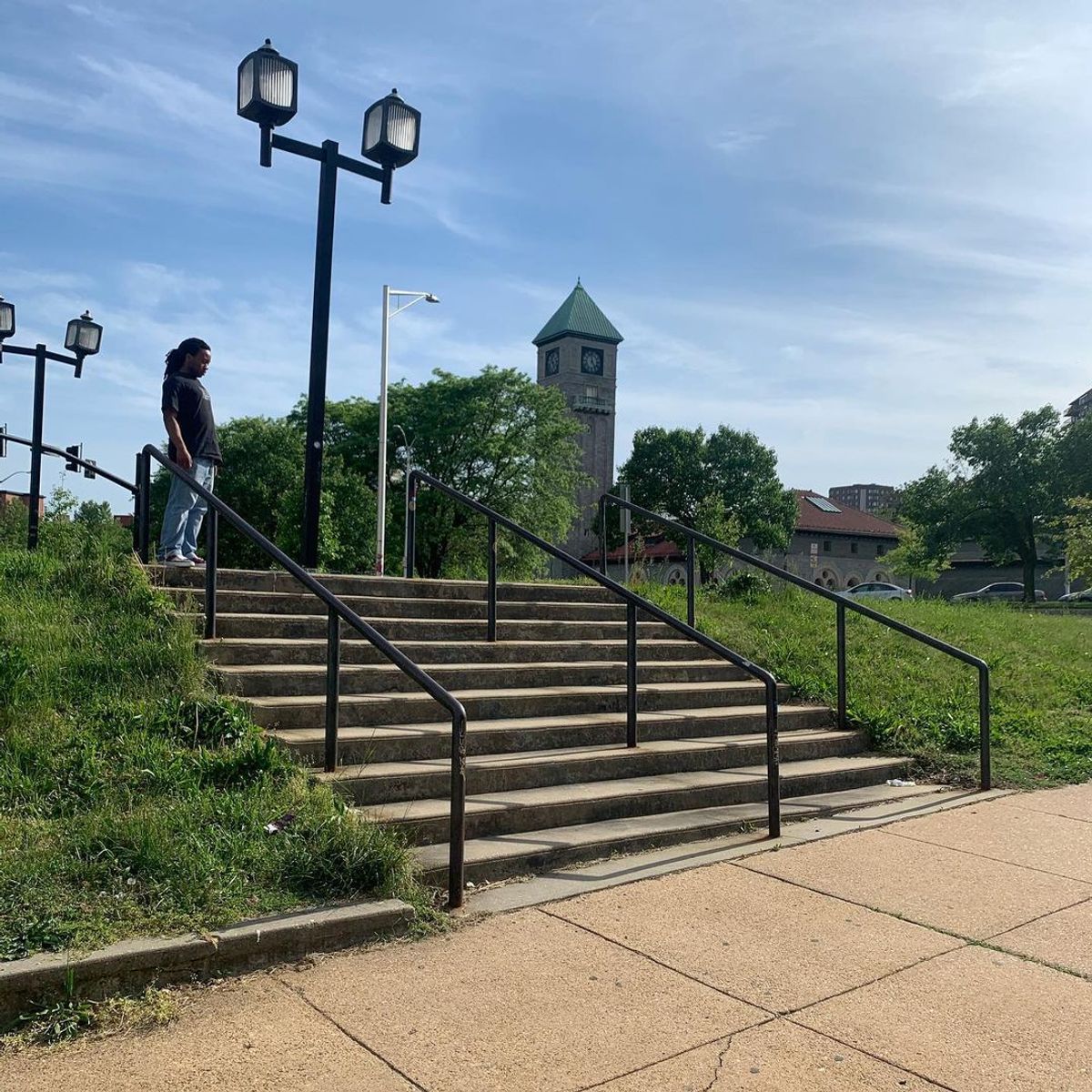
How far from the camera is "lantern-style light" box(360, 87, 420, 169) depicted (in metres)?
8.85

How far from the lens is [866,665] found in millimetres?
9602

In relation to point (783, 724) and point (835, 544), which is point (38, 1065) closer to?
point (783, 724)

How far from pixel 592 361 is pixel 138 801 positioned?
92947mm

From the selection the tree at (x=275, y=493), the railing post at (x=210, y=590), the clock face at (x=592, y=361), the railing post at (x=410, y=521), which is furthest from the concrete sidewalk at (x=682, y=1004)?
the clock face at (x=592, y=361)

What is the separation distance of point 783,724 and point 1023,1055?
4712 mm

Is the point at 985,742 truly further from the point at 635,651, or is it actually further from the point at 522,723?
the point at 522,723

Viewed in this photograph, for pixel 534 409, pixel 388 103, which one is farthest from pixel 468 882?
pixel 534 409

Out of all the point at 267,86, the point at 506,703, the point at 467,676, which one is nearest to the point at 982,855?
the point at 506,703

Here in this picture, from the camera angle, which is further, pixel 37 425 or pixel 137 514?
pixel 37 425

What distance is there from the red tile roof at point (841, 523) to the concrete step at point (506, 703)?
66682mm

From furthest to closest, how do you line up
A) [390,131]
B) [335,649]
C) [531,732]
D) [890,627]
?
[390,131] → [890,627] → [531,732] → [335,649]

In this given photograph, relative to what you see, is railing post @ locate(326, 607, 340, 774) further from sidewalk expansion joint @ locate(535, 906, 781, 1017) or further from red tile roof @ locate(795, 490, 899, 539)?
red tile roof @ locate(795, 490, 899, 539)

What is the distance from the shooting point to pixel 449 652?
24.1ft

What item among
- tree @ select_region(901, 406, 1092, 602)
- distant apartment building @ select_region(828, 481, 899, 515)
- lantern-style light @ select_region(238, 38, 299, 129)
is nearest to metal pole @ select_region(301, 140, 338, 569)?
lantern-style light @ select_region(238, 38, 299, 129)
